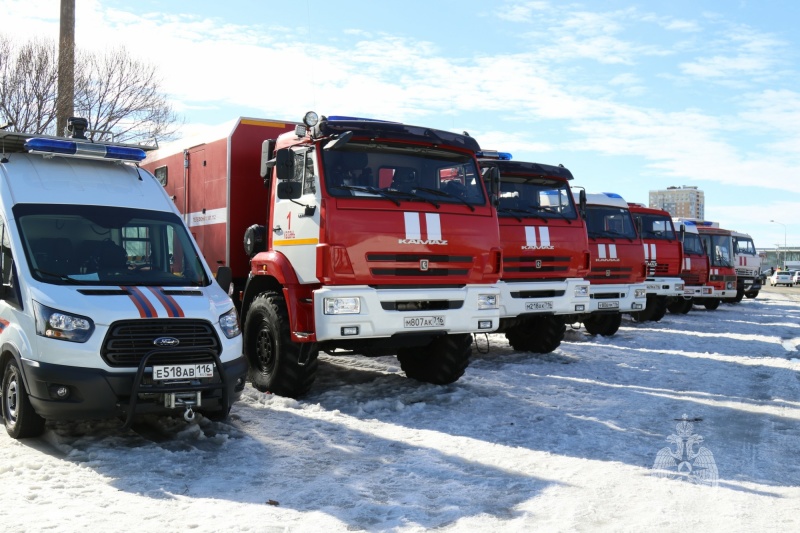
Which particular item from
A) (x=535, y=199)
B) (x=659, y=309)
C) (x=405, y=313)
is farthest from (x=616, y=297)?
(x=405, y=313)

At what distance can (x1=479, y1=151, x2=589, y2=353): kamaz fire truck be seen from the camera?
10.9m

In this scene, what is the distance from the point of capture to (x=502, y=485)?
5.39 metres

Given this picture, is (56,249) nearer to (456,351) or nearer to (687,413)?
(456,351)

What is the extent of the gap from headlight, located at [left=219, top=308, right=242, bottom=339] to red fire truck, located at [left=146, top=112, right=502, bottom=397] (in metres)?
0.97

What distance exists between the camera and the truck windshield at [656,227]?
17.7 meters

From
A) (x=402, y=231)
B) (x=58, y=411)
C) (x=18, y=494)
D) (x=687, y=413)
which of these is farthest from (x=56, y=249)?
(x=687, y=413)

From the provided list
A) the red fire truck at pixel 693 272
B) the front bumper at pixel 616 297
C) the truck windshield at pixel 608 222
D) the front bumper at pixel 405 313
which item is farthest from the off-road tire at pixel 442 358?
the red fire truck at pixel 693 272

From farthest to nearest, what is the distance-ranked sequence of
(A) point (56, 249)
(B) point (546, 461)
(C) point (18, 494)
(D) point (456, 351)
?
(D) point (456, 351) < (A) point (56, 249) < (B) point (546, 461) < (C) point (18, 494)

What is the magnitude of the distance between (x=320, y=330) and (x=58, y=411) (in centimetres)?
246

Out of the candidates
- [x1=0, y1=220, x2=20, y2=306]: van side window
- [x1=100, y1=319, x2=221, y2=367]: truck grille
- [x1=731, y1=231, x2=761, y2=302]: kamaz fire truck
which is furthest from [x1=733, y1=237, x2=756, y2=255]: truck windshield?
[x1=0, y1=220, x2=20, y2=306]: van side window

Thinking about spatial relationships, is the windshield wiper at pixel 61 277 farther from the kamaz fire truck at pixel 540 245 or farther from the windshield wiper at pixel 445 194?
the kamaz fire truck at pixel 540 245

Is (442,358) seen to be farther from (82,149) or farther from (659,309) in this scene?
(659,309)

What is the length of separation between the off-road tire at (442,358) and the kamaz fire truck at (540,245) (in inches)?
70.2

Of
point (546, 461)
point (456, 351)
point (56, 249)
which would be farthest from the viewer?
point (456, 351)
